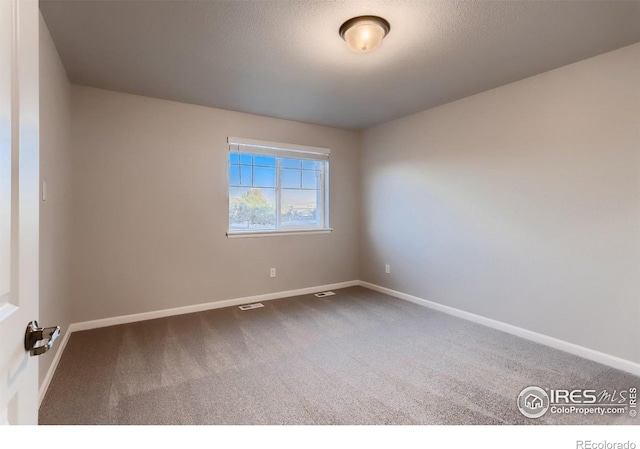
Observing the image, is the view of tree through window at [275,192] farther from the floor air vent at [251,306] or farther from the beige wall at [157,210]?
the floor air vent at [251,306]

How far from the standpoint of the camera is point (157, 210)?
3.33 meters

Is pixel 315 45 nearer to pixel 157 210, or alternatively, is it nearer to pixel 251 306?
pixel 157 210

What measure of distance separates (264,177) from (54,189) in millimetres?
2174

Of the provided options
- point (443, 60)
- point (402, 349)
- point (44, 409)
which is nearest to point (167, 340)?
point (44, 409)

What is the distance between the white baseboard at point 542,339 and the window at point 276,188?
69.4 inches

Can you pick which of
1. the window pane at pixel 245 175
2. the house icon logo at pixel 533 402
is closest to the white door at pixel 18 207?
the house icon logo at pixel 533 402

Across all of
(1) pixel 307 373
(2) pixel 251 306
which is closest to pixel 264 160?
(2) pixel 251 306

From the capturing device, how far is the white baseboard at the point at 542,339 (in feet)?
7.48

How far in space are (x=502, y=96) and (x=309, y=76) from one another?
185 cm

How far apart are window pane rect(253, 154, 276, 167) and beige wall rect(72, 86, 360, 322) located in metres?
0.28

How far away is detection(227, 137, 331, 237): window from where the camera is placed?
3.87 meters

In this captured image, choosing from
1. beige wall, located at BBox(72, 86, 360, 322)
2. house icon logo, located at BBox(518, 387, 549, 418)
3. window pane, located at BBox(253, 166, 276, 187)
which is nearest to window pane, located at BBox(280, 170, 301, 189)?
window pane, located at BBox(253, 166, 276, 187)

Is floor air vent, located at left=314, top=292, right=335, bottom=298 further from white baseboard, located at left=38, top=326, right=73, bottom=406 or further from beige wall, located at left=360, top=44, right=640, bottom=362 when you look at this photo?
white baseboard, located at left=38, top=326, right=73, bottom=406

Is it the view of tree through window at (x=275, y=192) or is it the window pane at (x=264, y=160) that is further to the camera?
A: the window pane at (x=264, y=160)
